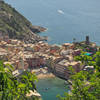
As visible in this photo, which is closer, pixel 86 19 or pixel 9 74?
pixel 9 74

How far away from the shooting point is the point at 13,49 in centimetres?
4006

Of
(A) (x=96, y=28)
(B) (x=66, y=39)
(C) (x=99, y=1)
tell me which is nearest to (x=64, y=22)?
(A) (x=96, y=28)

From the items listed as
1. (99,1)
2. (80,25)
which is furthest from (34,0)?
(80,25)

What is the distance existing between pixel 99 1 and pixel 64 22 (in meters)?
84.1

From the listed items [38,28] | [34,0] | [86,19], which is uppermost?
[34,0]

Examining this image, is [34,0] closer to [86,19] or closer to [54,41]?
[86,19]

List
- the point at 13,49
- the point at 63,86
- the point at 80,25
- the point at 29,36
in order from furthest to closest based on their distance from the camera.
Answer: the point at 80,25 < the point at 29,36 < the point at 13,49 < the point at 63,86

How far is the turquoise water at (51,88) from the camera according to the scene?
24.2 m

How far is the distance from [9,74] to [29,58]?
30.7m

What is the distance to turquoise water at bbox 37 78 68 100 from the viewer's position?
24.2 meters

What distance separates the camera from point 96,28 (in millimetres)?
75812

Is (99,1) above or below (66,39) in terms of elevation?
above

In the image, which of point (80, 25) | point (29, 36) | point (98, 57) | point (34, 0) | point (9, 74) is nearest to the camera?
point (9, 74)

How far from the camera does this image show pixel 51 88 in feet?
85.5
